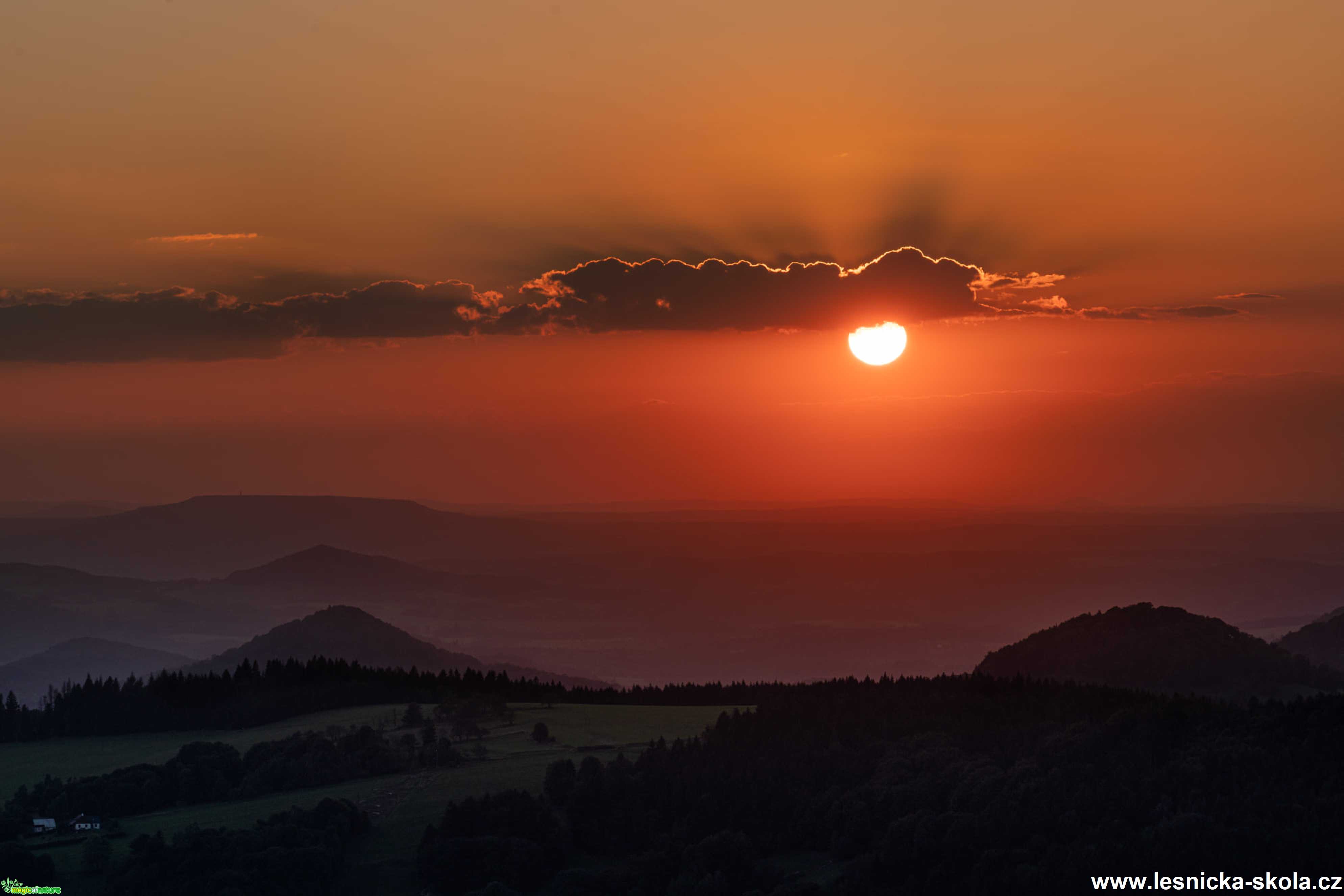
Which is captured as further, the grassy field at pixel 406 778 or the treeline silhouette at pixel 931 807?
the grassy field at pixel 406 778

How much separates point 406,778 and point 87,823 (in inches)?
1308

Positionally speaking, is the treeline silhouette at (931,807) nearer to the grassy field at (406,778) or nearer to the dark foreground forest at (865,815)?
the dark foreground forest at (865,815)

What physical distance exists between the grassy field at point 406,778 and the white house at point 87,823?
2.58m

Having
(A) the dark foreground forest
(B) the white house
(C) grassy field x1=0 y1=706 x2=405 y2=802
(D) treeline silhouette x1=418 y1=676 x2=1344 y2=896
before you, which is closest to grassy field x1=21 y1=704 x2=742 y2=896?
(C) grassy field x1=0 y1=706 x2=405 y2=802

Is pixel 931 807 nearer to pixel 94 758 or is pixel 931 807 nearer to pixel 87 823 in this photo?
pixel 87 823

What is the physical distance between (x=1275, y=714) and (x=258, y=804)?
10954cm

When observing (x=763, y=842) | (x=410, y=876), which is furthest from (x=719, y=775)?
(x=410, y=876)

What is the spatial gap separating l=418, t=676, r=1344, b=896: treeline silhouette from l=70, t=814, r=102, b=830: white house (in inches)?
1560

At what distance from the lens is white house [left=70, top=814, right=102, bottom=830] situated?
141250mm

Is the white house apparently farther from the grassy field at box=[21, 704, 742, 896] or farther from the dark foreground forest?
the dark foreground forest

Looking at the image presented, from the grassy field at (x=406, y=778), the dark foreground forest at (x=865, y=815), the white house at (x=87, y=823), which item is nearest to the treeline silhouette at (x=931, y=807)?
the dark foreground forest at (x=865, y=815)

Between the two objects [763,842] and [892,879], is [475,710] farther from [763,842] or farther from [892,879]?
[892,879]

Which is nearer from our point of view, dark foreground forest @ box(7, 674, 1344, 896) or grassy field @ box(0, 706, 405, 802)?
dark foreground forest @ box(7, 674, 1344, 896)

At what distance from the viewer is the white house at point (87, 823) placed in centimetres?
14125
